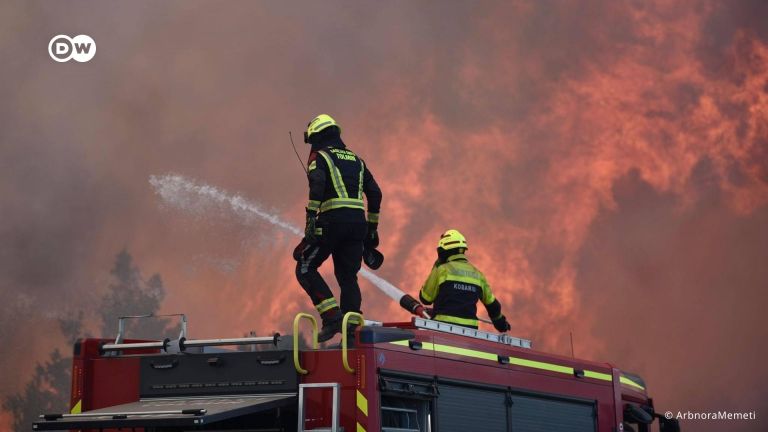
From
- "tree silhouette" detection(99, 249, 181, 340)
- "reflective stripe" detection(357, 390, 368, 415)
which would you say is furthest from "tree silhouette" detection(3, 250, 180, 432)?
"reflective stripe" detection(357, 390, 368, 415)

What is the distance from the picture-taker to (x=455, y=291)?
1098cm

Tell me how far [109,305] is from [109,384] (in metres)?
27.4

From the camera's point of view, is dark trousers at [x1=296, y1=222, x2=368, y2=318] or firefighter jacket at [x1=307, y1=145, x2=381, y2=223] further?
firefighter jacket at [x1=307, y1=145, x2=381, y2=223]

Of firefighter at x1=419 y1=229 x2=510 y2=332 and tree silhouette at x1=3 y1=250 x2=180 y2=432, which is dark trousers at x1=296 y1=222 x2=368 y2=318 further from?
tree silhouette at x1=3 y1=250 x2=180 y2=432

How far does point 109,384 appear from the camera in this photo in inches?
343

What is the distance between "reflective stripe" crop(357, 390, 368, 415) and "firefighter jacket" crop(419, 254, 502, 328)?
3.34 metres

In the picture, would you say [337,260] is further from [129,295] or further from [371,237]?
[129,295]

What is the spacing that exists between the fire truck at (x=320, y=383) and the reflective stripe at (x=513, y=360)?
0.01 meters

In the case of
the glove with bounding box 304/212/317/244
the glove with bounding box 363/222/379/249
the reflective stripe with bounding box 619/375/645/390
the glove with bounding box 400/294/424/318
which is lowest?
the reflective stripe with bounding box 619/375/645/390

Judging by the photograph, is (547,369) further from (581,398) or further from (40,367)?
(40,367)

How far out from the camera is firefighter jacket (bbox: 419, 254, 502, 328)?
35.9ft

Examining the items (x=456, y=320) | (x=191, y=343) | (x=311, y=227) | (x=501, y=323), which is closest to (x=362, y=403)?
(x=191, y=343)

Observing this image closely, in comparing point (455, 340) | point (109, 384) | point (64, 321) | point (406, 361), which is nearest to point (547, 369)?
point (455, 340)

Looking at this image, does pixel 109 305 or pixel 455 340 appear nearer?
pixel 455 340
